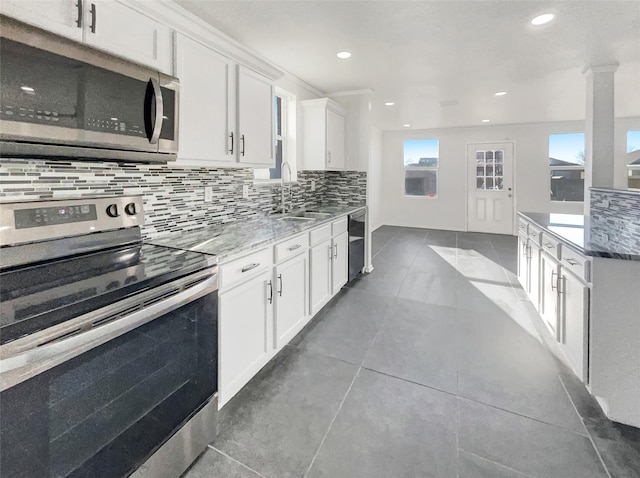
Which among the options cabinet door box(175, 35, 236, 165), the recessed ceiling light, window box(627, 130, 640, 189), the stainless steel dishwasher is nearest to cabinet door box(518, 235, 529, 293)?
the stainless steel dishwasher

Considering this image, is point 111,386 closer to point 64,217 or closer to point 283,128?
point 64,217

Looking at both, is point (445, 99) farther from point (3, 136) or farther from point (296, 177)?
point (3, 136)

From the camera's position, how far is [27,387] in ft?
2.88

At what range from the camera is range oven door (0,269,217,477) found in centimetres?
87

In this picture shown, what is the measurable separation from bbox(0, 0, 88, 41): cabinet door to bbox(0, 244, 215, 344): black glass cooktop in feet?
2.97

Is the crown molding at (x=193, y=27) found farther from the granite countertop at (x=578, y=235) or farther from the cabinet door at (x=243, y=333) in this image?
the granite countertop at (x=578, y=235)

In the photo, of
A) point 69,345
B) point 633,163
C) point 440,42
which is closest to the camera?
point 69,345

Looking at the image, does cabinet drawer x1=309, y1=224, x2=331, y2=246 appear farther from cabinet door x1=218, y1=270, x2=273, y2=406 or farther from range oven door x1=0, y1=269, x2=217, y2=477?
range oven door x1=0, y1=269, x2=217, y2=477

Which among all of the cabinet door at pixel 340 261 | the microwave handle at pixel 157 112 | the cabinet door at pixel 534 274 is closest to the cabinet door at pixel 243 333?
the microwave handle at pixel 157 112

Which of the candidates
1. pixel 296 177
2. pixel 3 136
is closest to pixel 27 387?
pixel 3 136

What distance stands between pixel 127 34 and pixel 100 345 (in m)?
1.43

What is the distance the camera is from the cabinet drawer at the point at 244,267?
1.70 m

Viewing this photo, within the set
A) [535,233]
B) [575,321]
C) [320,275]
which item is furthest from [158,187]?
[535,233]

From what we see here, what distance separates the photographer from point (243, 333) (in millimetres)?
1897
